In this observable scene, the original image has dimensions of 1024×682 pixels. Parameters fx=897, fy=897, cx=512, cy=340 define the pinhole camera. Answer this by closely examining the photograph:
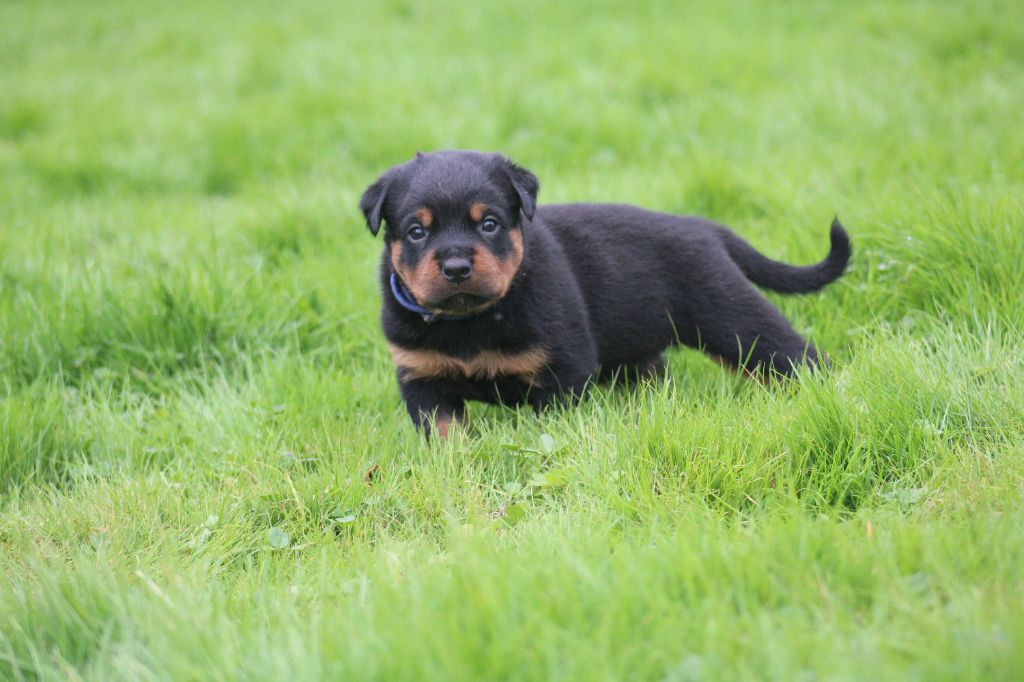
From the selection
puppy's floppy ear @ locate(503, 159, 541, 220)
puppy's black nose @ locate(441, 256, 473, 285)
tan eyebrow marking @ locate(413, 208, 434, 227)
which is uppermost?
puppy's floppy ear @ locate(503, 159, 541, 220)

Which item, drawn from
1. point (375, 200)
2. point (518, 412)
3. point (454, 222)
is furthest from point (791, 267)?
point (375, 200)

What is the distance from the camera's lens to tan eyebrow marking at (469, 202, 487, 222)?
2.77m

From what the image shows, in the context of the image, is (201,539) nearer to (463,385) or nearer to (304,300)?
(463,385)

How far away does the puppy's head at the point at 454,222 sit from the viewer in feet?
8.77

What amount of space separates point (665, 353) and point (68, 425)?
84.1 inches

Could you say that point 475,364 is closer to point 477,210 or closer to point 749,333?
point 477,210

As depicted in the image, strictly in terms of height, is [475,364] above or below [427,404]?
above

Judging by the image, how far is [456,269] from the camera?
2623 mm

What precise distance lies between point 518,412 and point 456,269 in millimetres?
571

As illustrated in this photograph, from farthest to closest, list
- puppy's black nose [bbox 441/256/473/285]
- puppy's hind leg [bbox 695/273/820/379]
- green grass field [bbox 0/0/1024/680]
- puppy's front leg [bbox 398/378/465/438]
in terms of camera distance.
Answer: puppy's hind leg [bbox 695/273/820/379] → puppy's front leg [bbox 398/378/465/438] → puppy's black nose [bbox 441/256/473/285] → green grass field [bbox 0/0/1024/680]

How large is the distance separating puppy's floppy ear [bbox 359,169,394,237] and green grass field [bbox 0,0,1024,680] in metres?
0.61

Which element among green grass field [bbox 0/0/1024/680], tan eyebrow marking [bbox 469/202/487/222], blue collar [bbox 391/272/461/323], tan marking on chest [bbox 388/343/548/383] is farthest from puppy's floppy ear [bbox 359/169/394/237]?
green grass field [bbox 0/0/1024/680]

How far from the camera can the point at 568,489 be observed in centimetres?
234

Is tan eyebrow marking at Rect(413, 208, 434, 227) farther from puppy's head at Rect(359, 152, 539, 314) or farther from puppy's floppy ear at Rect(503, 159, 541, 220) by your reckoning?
puppy's floppy ear at Rect(503, 159, 541, 220)
